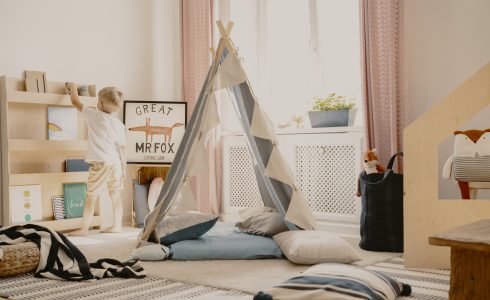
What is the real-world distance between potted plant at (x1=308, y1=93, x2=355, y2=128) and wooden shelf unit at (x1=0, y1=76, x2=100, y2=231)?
70.1 inches

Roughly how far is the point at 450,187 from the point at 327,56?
1568mm

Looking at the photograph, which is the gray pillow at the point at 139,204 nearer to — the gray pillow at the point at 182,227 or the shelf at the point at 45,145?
the shelf at the point at 45,145

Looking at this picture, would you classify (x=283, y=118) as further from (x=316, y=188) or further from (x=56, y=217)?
(x=56, y=217)

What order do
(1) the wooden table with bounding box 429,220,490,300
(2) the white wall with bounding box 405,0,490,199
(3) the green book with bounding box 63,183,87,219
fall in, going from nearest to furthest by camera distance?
(1) the wooden table with bounding box 429,220,490,300
(2) the white wall with bounding box 405,0,490,199
(3) the green book with bounding box 63,183,87,219

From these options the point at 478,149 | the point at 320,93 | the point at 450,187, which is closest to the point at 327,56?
the point at 320,93

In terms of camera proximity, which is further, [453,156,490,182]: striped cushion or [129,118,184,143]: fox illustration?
[129,118,184,143]: fox illustration

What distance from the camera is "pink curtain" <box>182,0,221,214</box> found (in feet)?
15.8

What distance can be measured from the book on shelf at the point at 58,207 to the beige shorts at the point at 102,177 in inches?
10.7

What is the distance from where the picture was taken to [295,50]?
4844 millimetres

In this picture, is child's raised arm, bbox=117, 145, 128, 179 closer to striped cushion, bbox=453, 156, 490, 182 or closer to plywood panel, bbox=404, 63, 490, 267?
plywood panel, bbox=404, 63, 490, 267

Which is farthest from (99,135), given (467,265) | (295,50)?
(467,265)

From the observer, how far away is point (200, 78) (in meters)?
4.95

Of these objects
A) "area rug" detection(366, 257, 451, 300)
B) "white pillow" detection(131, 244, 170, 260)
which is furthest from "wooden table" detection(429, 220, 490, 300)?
"white pillow" detection(131, 244, 170, 260)

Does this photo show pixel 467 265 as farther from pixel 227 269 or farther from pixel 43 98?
pixel 43 98
